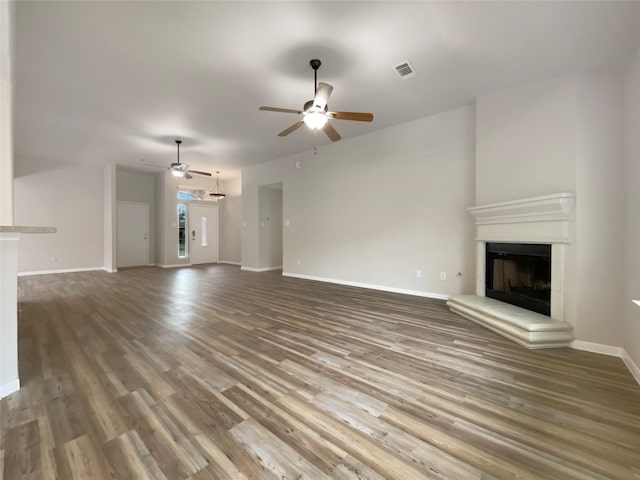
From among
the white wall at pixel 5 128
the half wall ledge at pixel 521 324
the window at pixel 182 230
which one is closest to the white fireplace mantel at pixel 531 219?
the half wall ledge at pixel 521 324

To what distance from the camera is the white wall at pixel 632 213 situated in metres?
2.31

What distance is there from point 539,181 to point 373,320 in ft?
8.44

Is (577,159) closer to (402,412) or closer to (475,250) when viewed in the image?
Result: (475,250)

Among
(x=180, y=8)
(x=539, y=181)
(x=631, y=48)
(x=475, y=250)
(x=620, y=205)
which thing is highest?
(x=180, y=8)

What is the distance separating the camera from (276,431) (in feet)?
4.91

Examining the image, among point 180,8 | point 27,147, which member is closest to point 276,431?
point 180,8

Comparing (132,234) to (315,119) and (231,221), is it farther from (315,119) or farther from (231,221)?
(315,119)

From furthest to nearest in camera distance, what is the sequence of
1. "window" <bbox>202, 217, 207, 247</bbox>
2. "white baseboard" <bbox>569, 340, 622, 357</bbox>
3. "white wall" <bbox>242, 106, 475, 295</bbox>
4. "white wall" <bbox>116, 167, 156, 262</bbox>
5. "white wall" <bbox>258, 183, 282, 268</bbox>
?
"window" <bbox>202, 217, 207, 247</bbox> < "white wall" <bbox>116, 167, 156, 262</bbox> < "white wall" <bbox>258, 183, 282, 268</bbox> < "white wall" <bbox>242, 106, 475, 295</bbox> < "white baseboard" <bbox>569, 340, 622, 357</bbox>

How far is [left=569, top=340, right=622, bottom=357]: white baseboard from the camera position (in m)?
2.61

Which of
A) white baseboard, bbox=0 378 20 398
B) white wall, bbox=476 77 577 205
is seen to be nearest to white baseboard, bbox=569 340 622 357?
white wall, bbox=476 77 577 205

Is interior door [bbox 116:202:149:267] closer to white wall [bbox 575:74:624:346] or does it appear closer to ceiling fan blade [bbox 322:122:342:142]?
ceiling fan blade [bbox 322:122:342:142]

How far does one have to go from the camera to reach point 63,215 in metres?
7.34

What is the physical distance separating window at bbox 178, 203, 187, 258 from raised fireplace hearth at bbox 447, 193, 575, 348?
856 centimetres

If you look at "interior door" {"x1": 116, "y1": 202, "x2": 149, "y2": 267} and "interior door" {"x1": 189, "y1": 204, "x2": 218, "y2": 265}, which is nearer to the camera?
"interior door" {"x1": 116, "y1": 202, "x2": 149, "y2": 267}
